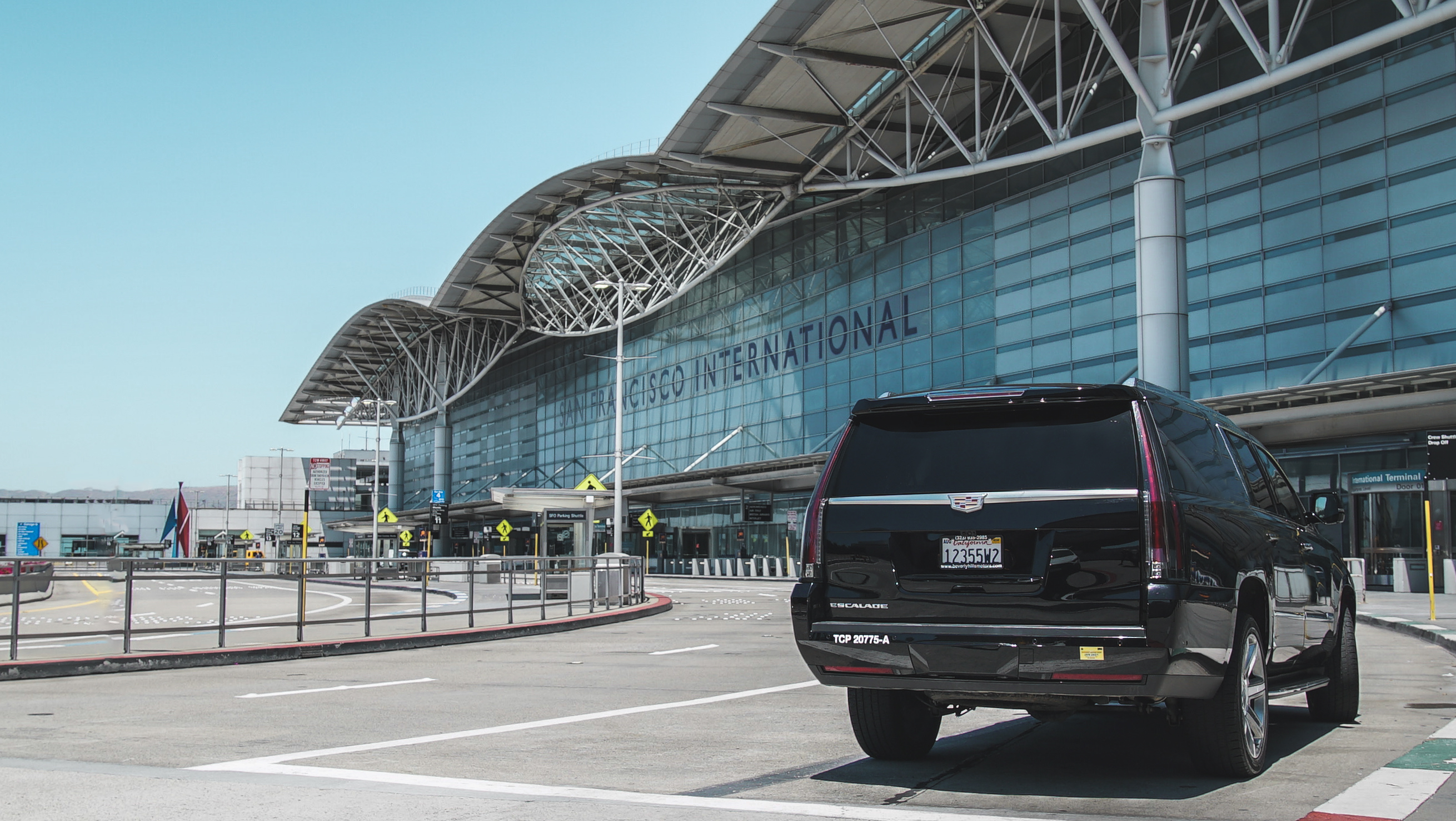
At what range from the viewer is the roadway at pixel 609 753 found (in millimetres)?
6012

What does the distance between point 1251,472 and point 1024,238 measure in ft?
121

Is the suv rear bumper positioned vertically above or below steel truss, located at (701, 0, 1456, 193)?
below

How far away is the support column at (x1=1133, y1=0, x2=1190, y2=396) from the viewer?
28891 mm

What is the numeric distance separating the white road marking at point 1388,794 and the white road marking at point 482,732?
532 cm

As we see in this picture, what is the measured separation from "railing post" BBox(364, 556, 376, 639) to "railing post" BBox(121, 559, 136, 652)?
11.1 feet

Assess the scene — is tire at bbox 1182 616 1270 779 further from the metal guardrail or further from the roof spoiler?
the metal guardrail

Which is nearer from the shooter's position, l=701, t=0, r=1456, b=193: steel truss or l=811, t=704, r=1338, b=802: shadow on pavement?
l=811, t=704, r=1338, b=802: shadow on pavement

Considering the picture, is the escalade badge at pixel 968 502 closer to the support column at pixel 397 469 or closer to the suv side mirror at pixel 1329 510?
the suv side mirror at pixel 1329 510

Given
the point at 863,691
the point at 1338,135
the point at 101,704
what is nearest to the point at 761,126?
the point at 1338,135

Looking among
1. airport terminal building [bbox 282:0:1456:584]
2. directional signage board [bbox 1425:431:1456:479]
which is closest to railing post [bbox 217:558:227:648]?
directional signage board [bbox 1425:431:1456:479]

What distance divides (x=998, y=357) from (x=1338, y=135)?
45.7 feet

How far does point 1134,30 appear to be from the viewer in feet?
128

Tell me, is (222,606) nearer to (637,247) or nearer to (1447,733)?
(1447,733)

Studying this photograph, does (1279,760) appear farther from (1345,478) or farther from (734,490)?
(734,490)
